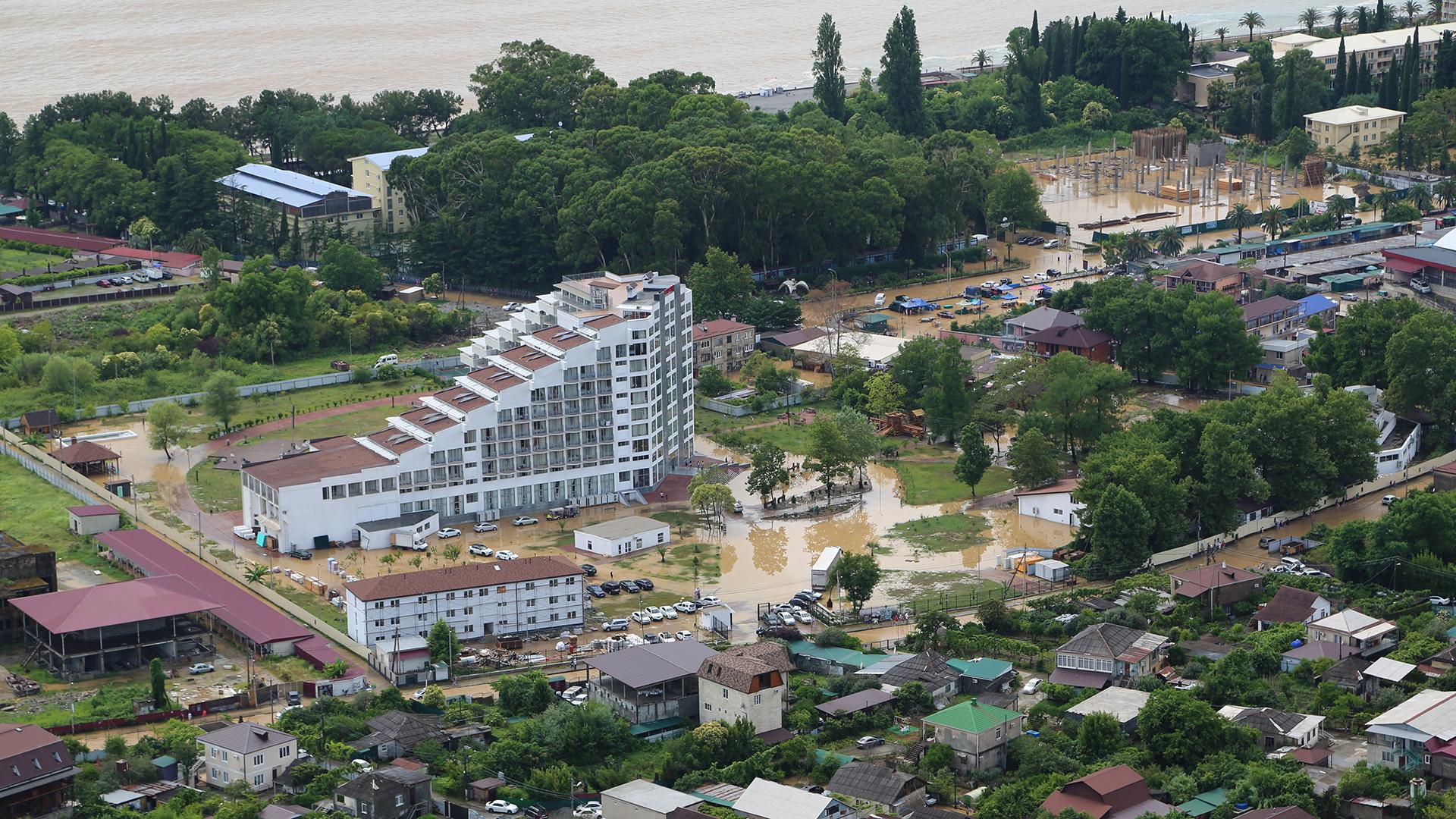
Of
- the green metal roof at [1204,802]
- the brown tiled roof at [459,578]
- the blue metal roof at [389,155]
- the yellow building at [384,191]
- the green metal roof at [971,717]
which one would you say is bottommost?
the green metal roof at [1204,802]

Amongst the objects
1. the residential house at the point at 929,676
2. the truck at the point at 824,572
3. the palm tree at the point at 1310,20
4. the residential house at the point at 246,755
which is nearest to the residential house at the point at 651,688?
the residential house at the point at 929,676

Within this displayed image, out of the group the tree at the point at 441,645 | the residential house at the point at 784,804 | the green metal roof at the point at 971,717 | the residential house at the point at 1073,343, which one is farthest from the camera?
the residential house at the point at 1073,343

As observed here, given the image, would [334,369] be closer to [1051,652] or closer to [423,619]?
[423,619]

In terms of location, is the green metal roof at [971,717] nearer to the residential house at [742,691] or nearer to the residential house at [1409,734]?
the residential house at [742,691]

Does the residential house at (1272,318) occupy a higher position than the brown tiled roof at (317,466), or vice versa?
the residential house at (1272,318)

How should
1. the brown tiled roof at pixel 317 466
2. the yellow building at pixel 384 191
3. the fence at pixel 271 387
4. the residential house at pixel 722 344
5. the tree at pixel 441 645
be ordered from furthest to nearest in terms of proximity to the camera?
the yellow building at pixel 384 191, the residential house at pixel 722 344, the fence at pixel 271 387, the brown tiled roof at pixel 317 466, the tree at pixel 441 645

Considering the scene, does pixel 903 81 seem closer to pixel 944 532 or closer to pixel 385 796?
pixel 944 532

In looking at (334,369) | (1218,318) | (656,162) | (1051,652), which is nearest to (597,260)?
(656,162)
